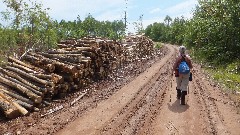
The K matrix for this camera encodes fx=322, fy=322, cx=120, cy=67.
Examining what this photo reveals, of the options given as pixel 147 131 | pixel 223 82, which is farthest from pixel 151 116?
pixel 223 82

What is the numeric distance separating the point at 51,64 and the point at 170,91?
191 inches

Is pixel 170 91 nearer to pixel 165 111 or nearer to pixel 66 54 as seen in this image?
pixel 165 111

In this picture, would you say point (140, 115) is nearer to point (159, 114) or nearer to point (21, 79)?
point (159, 114)

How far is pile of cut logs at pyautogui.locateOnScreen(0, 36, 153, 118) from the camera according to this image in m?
10.4

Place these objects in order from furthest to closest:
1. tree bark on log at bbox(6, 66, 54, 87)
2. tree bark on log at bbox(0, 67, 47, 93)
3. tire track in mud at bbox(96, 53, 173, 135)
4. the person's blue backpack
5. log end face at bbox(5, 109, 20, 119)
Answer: tree bark on log at bbox(6, 66, 54, 87), tree bark on log at bbox(0, 67, 47, 93), the person's blue backpack, log end face at bbox(5, 109, 20, 119), tire track in mud at bbox(96, 53, 173, 135)

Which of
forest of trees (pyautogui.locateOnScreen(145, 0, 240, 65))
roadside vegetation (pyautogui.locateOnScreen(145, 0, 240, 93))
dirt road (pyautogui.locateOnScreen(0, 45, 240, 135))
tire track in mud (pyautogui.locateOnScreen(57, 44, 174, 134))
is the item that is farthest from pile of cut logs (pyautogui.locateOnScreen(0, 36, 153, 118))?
forest of trees (pyautogui.locateOnScreen(145, 0, 240, 65))

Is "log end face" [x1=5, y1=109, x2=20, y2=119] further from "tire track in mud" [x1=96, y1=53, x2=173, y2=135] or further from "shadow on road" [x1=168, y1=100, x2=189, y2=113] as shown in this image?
"shadow on road" [x1=168, y1=100, x2=189, y2=113]

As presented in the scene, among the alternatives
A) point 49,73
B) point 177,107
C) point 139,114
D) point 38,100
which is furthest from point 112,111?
point 49,73

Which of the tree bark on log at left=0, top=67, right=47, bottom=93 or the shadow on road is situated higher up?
the tree bark on log at left=0, top=67, right=47, bottom=93

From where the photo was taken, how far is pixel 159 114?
953 centimetres

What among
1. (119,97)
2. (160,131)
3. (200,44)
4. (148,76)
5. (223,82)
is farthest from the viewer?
(200,44)

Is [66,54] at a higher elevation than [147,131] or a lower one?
higher

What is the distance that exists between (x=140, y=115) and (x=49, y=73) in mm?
4537

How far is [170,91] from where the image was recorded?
512 inches
